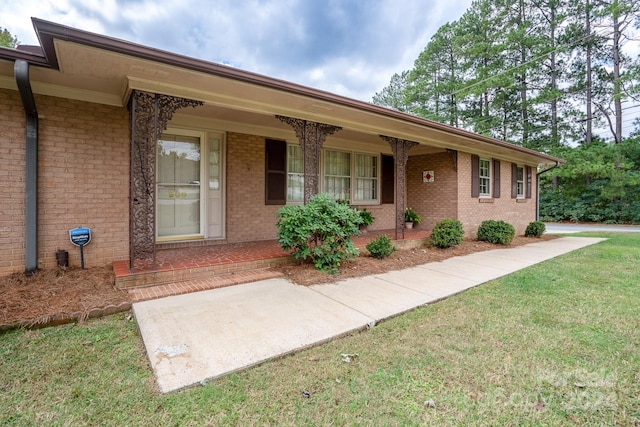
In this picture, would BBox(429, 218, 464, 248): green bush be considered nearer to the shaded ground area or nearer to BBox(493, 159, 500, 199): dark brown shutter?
the shaded ground area

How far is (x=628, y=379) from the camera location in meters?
2.21

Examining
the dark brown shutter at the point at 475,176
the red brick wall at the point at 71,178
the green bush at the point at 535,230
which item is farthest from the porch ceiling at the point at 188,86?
the green bush at the point at 535,230

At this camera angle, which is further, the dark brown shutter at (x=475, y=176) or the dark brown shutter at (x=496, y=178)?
the dark brown shutter at (x=496, y=178)

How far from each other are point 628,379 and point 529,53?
930 inches

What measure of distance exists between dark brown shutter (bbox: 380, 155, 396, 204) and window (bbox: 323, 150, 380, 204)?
175 millimetres

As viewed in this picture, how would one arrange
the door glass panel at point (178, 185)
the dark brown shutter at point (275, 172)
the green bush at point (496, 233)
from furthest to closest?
the green bush at point (496, 233), the dark brown shutter at point (275, 172), the door glass panel at point (178, 185)

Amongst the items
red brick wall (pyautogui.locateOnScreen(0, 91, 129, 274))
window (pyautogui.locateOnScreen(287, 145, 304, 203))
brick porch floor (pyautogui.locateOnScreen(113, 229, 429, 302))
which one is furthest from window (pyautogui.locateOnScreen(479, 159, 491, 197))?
red brick wall (pyautogui.locateOnScreen(0, 91, 129, 274))

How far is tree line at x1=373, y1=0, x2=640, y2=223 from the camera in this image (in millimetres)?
17000

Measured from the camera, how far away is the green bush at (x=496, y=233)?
8.50 meters

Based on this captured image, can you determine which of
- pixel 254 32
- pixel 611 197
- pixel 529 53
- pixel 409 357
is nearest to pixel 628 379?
pixel 409 357

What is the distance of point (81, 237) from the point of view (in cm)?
440

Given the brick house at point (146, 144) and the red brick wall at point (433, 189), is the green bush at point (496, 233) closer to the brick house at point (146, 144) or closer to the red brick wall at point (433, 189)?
the red brick wall at point (433, 189)

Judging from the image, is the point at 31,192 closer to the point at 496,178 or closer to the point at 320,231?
the point at 320,231

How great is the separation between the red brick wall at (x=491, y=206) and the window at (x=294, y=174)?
15.1 ft
